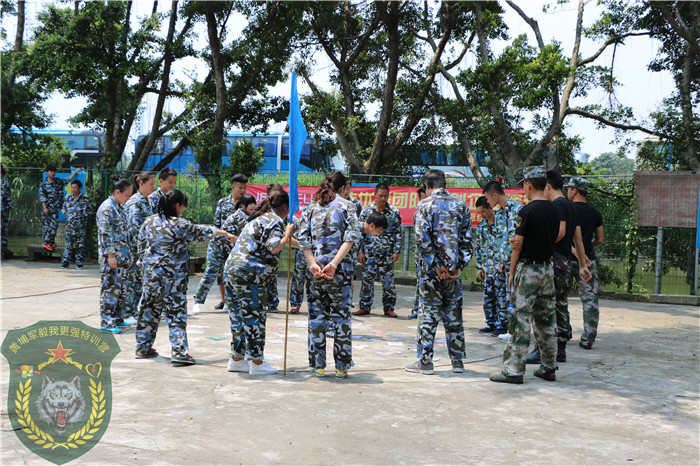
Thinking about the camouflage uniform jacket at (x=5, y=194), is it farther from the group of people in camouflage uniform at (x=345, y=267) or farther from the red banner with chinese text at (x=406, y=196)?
the group of people in camouflage uniform at (x=345, y=267)

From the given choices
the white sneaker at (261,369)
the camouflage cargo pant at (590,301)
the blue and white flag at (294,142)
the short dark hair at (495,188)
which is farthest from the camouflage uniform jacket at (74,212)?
the camouflage cargo pant at (590,301)

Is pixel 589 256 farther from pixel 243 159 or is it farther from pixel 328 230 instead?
pixel 243 159

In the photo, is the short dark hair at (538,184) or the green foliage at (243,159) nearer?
the short dark hair at (538,184)

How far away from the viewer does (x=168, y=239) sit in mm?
5777

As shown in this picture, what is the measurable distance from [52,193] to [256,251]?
10519 mm

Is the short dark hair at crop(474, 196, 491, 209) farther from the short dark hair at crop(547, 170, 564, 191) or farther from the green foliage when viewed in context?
the green foliage

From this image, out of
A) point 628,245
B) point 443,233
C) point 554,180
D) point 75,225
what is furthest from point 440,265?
point 75,225

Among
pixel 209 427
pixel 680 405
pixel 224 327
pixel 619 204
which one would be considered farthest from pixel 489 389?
pixel 619 204

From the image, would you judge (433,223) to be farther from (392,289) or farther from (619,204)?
(619,204)

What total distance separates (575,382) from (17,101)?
15035 mm

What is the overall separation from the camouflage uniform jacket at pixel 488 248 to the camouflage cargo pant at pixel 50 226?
34.3 ft

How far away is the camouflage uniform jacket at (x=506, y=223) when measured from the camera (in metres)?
7.00

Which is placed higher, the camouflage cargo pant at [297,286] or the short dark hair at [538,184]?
the short dark hair at [538,184]

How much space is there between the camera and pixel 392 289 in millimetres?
8961
